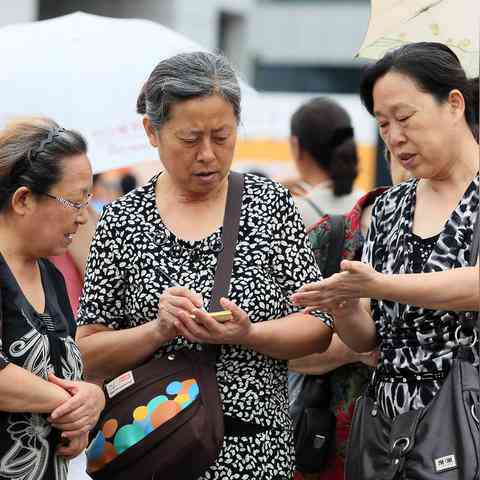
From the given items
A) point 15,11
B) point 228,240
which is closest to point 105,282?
point 228,240

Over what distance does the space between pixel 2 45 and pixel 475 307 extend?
2.21 metres

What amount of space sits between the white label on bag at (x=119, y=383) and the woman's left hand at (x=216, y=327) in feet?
0.75

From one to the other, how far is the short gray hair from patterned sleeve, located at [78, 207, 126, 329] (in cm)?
37

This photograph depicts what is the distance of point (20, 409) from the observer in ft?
11.2

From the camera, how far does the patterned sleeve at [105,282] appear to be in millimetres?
3852

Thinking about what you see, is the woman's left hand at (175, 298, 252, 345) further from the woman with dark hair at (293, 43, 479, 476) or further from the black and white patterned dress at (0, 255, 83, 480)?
the black and white patterned dress at (0, 255, 83, 480)

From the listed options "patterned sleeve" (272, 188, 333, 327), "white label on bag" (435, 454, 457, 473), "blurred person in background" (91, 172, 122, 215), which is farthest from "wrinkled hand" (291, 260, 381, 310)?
"blurred person in background" (91, 172, 122, 215)

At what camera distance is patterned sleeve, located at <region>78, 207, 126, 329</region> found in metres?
3.85

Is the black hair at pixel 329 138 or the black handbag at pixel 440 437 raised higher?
the black hair at pixel 329 138

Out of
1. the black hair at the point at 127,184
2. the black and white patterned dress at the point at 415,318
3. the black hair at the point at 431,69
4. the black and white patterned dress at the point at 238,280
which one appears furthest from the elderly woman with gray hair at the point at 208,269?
the black hair at the point at 127,184

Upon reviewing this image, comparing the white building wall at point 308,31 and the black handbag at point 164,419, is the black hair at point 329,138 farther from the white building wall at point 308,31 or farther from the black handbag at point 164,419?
the white building wall at point 308,31

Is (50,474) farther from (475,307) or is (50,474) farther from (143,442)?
(475,307)

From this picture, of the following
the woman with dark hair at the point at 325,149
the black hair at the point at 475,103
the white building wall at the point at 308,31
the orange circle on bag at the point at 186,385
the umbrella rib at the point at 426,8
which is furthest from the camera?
the white building wall at the point at 308,31

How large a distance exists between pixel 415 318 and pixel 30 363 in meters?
1.13
